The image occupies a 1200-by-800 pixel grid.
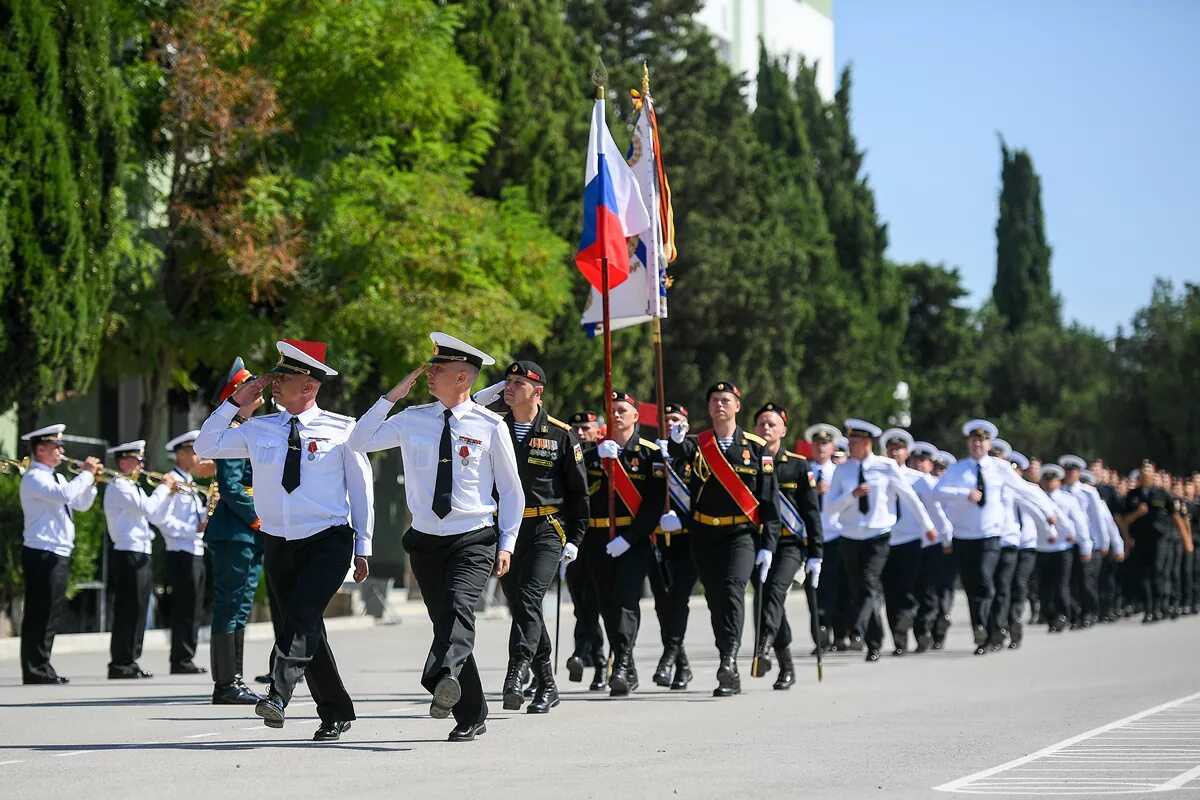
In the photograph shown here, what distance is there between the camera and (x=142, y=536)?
1653 centimetres

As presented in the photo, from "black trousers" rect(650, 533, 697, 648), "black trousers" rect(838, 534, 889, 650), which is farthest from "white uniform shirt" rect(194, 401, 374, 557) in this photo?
"black trousers" rect(838, 534, 889, 650)

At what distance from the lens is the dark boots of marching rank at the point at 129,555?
16.1 m

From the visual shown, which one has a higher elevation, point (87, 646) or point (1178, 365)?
point (1178, 365)

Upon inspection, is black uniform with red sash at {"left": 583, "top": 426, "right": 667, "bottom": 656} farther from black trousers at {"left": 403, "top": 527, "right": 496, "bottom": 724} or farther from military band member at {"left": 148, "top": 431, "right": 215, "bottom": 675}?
military band member at {"left": 148, "top": 431, "right": 215, "bottom": 675}

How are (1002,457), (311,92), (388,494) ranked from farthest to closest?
(388,494) → (311,92) → (1002,457)

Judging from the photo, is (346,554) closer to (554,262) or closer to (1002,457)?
(1002,457)

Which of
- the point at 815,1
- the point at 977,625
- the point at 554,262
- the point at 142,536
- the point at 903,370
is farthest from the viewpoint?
the point at 815,1

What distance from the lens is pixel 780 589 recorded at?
1501 cm

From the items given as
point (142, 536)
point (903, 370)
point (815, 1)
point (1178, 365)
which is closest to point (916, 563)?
point (142, 536)

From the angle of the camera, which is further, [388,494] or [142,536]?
[388,494]

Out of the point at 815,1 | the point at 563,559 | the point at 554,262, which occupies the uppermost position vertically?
the point at 815,1

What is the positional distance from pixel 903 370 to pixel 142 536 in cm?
4984

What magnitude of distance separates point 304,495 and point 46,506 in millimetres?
5969

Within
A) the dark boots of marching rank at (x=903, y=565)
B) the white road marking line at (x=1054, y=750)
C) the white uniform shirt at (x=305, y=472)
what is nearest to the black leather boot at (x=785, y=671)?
the white road marking line at (x=1054, y=750)
